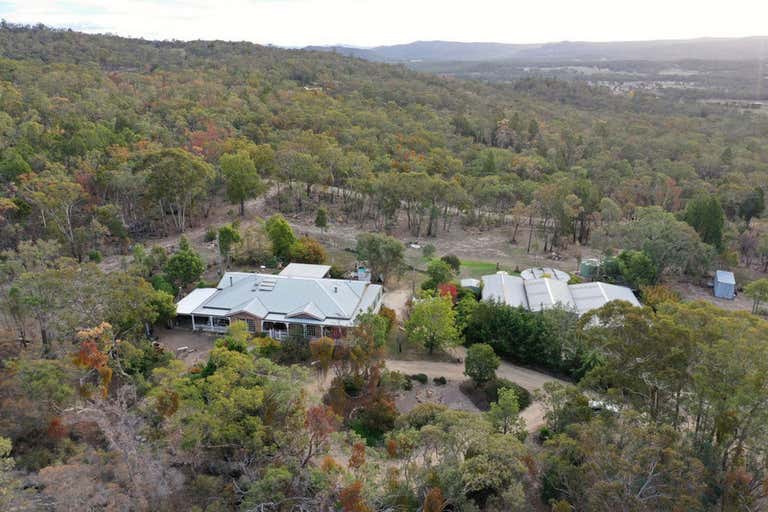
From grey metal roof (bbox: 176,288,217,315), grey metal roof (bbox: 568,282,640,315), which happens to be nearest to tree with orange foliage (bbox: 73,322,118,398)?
grey metal roof (bbox: 176,288,217,315)

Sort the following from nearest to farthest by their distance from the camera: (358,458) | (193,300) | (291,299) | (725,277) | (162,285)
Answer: (358,458) → (291,299) → (193,300) → (162,285) → (725,277)

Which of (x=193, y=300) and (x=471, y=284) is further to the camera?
(x=471, y=284)

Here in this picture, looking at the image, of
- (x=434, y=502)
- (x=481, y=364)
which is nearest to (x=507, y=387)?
(x=481, y=364)

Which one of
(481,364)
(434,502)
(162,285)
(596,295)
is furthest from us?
(596,295)

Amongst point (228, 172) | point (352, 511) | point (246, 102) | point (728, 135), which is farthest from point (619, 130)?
point (352, 511)

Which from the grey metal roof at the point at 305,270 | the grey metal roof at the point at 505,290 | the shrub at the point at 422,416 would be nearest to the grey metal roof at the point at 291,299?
the grey metal roof at the point at 305,270

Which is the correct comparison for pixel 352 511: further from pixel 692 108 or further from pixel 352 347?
pixel 692 108

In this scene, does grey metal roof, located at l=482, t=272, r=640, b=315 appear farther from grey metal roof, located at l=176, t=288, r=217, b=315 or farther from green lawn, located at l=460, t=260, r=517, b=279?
grey metal roof, located at l=176, t=288, r=217, b=315

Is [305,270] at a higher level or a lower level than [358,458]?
higher

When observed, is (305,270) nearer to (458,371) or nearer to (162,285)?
(162,285)
